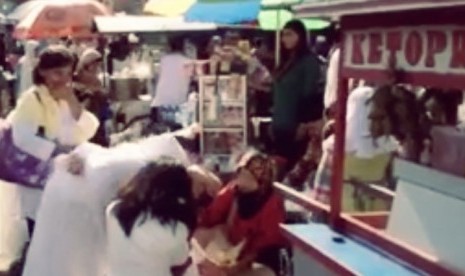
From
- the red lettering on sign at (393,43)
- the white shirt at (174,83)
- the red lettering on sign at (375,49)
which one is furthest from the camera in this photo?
the white shirt at (174,83)

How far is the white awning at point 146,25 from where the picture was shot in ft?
44.9

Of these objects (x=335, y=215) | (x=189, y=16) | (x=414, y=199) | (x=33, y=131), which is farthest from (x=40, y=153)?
(x=189, y=16)

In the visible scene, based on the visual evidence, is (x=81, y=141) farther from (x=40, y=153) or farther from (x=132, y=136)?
(x=132, y=136)

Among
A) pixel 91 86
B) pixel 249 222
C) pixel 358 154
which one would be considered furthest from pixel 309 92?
pixel 249 222

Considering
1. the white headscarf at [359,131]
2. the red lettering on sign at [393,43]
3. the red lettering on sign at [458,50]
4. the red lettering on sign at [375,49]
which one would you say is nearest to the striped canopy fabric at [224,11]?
the white headscarf at [359,131]

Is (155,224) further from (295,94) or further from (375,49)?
(295,94)

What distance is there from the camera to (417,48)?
4.30 metres

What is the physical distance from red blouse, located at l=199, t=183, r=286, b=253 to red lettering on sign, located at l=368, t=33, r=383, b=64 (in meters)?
2.84

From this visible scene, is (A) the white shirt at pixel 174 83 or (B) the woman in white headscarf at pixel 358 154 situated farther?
(A) the white shirt at pixel 174 83

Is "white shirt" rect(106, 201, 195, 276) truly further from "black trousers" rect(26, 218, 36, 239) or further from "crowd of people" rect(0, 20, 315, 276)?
"black trousers" rect(26, 218, 36, 239)

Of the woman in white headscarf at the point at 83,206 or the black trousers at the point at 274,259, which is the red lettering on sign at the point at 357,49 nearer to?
the woman in white headscarf at the point at 83,206

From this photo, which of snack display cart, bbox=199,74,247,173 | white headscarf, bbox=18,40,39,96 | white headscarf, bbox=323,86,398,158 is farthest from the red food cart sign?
white headscarf, bbox=18,40,39,96

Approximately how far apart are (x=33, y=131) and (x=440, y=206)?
154 inches

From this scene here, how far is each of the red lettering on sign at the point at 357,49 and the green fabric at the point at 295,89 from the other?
5.10 metres
